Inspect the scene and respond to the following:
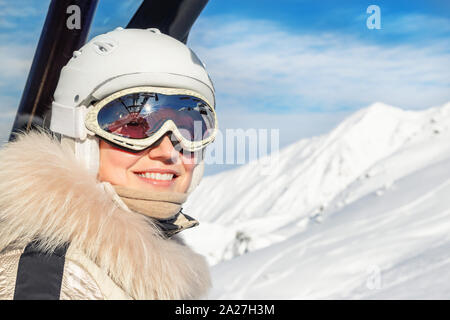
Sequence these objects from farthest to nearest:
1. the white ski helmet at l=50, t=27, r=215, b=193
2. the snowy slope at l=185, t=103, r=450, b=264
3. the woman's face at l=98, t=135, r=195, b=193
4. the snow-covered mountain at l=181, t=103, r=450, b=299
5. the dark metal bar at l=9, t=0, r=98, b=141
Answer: the snowy slope at l=185, t=103, r=450, b=264, the snow-covered mountain at l=181, t=103, r=450, b=299, the dark metal bar at l=9, t=0, r=98, b=141, the white ski helmet at l=50, t=27, r=215, b=193, the woman's face at l=98, t=135, r=195, b=193

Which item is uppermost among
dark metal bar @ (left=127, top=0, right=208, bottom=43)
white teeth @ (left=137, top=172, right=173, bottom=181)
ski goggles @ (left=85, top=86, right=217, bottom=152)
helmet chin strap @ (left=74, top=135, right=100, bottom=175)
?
dark metal bar @ (left=127, top=0, right=208, bottom=43)

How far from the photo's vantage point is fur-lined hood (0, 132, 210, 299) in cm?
164

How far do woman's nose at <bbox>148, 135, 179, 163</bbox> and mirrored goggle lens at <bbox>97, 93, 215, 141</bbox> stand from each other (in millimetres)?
58

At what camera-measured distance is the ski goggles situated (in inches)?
76.9

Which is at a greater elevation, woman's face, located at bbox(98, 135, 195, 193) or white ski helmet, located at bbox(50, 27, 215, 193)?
white ski helmet, located at bbox(50, 27, 215, 193)

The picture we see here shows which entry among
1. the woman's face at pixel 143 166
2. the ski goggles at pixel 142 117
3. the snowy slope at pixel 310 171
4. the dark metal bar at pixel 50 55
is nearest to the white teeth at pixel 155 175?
the woman's face at pixel 143 166

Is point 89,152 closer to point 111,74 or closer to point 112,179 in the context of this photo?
point 112,179

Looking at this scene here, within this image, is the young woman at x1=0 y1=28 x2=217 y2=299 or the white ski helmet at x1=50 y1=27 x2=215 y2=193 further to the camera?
the white ski helmet at x1=50 y1=27 x2=215 y2=193

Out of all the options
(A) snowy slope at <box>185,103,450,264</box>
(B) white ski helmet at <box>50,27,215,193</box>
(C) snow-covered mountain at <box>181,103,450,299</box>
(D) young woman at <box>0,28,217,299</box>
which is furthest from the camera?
(A) snowy slope at <box>185,103,450,264</box>

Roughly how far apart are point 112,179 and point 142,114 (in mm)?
300

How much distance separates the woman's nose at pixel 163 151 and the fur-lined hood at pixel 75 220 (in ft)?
0.87

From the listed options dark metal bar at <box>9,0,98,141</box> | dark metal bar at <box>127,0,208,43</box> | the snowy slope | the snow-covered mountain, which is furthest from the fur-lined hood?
the snowy slope

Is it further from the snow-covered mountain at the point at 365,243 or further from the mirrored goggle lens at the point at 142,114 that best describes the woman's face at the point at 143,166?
the snow-covered mountain at the point at 365,243

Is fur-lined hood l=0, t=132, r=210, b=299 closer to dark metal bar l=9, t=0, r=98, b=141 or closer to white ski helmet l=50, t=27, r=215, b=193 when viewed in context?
white ski helmet l=50, t=27, r=215, b=193
